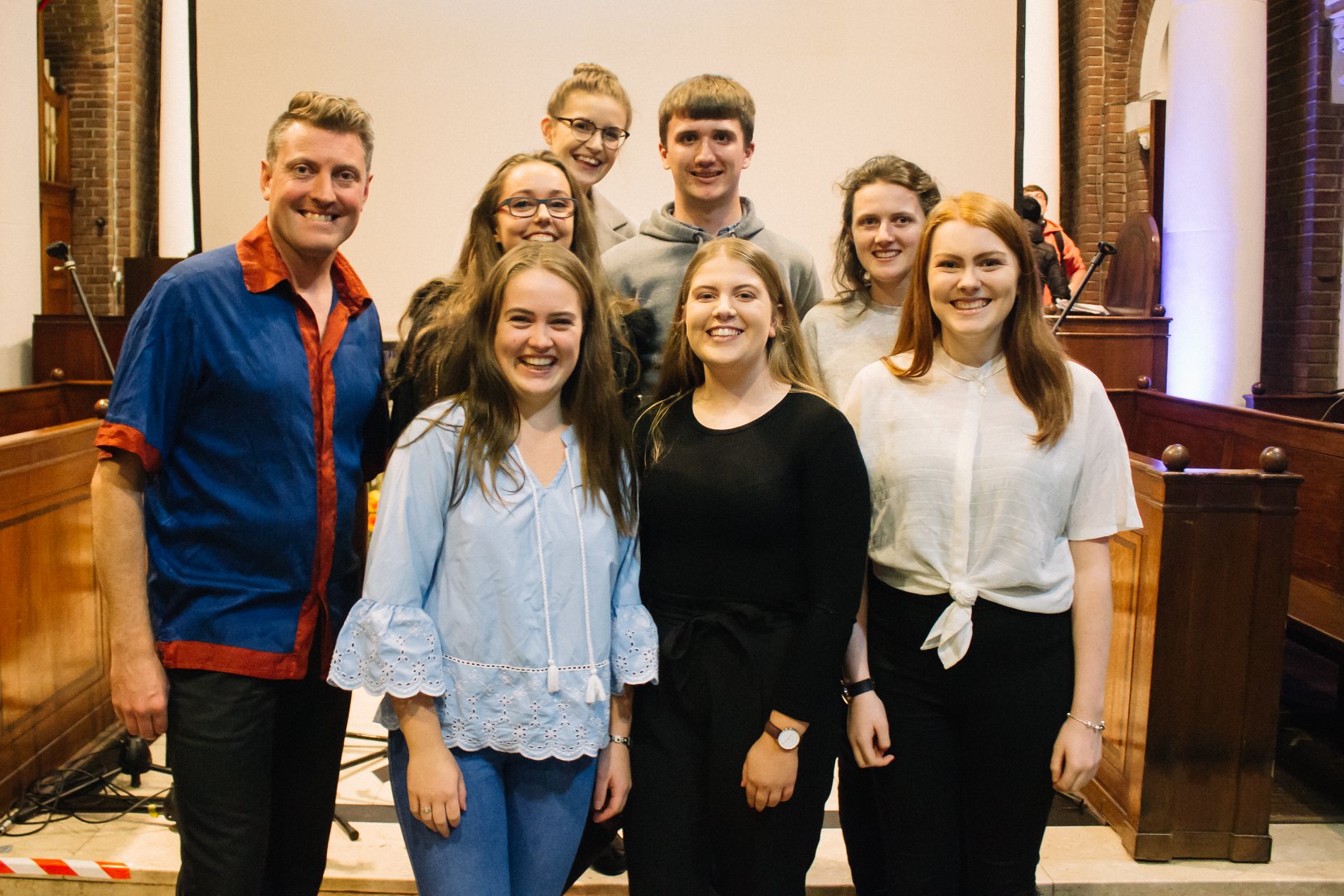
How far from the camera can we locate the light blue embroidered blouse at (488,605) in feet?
4.83

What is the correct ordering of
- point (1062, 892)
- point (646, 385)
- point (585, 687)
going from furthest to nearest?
point (1062, 892)
point (646, 385)
point (585, 687)

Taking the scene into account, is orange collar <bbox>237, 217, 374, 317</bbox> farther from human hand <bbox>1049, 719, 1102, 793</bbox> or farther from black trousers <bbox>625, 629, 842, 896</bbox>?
human hand <bbox>1049, 719, 1102, 793</bbox>

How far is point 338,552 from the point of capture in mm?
1698

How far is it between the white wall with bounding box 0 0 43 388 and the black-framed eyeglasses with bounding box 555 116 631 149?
388 cm

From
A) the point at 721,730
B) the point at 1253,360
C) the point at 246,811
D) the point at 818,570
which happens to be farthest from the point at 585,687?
the point at 1253,360

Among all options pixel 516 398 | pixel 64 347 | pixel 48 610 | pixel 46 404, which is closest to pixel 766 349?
pixel 516 398

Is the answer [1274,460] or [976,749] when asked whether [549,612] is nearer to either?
[976,749]

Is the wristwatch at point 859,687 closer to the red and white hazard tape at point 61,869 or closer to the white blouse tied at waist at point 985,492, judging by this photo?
the white blouse tied at waist at point 985,492

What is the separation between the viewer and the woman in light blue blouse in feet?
4.82

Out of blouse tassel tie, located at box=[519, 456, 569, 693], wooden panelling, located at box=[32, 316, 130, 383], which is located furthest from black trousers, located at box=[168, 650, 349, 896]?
wooden panelling, located at box=[32, 316, 130, 383]

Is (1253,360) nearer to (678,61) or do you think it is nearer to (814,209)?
(814,209)

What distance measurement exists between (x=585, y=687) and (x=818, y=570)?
1.30 ft

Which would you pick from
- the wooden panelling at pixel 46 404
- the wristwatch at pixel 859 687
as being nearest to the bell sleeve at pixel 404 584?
the wristwatch at pixel 859 687

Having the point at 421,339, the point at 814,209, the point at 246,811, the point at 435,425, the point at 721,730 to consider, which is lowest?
the point at 246,811
